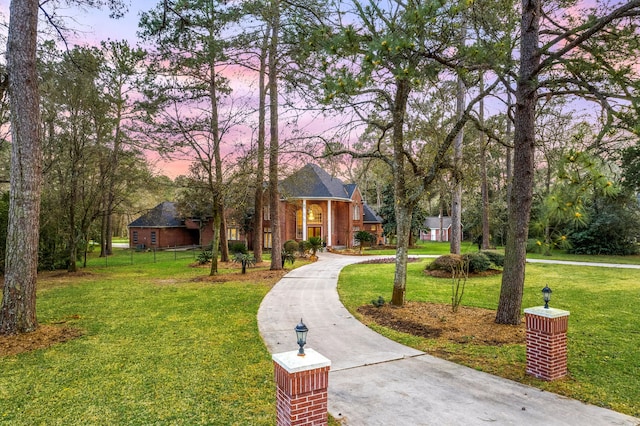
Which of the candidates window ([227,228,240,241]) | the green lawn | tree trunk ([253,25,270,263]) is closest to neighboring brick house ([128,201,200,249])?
window ([227,228,240,241])

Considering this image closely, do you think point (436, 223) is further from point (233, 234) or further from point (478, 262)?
point (478, 262)

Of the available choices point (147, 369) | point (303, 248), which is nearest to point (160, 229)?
point (303, 248)

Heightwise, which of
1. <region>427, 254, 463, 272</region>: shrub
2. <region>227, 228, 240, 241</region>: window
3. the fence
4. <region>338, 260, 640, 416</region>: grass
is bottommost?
the fence

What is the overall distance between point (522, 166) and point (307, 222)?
931 inches

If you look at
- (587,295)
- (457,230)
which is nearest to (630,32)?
(587,295)

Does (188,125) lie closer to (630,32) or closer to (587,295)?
(630,32)

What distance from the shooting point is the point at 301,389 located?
10.5 ft

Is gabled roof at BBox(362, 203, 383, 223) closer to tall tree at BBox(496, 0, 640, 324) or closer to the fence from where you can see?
the fence

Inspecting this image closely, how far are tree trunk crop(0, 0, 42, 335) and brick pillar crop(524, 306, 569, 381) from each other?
8663 mm

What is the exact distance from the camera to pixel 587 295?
11.0m

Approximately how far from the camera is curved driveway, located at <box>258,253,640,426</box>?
388 cm

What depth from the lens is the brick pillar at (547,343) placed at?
4.86 m

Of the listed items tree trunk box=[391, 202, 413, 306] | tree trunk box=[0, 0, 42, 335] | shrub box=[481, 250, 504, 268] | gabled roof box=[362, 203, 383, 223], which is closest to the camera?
tree trunk box=[0, 0, 42, 335]

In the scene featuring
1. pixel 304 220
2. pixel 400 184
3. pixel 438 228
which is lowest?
A: pixel 438 228
